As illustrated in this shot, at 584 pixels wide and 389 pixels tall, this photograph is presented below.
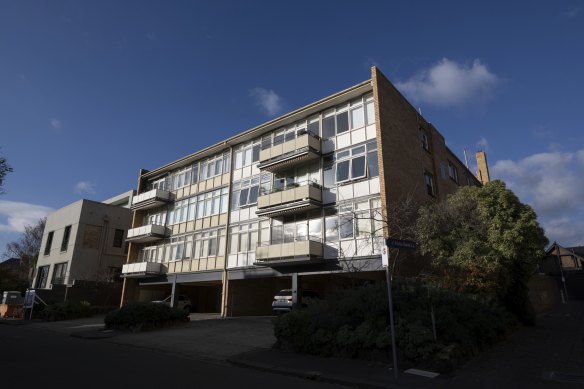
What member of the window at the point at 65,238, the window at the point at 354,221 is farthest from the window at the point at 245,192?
the window at the point at 65,238

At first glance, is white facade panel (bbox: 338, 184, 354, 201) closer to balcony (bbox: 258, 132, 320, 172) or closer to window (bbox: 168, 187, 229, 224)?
balcony (bbox: 258, 132, 320, 172)

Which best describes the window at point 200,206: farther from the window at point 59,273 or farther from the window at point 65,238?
the window at point 65,238

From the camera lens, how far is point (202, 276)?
27562 millimetres

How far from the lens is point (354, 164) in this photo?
845 inches

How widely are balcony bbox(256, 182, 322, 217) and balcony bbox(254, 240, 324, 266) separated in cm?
205

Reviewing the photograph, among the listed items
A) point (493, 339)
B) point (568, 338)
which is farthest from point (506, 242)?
point (493, 339)

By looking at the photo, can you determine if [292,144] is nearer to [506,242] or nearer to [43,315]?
[506,242]

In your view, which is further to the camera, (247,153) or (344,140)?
(247,153)

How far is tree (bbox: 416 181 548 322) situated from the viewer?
1485 centimetres

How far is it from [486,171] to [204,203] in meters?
27.9

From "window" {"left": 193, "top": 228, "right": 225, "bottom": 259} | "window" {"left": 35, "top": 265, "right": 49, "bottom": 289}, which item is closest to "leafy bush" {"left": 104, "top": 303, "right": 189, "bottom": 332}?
"window" {"left": 193, "top": 228, "right": 225, "bottom": 259}

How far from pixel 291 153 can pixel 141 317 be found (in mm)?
11504

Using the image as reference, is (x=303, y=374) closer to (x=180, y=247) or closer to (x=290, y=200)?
(x=290, y=200)

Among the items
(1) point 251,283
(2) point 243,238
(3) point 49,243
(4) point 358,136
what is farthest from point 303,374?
(3) point 49,243
